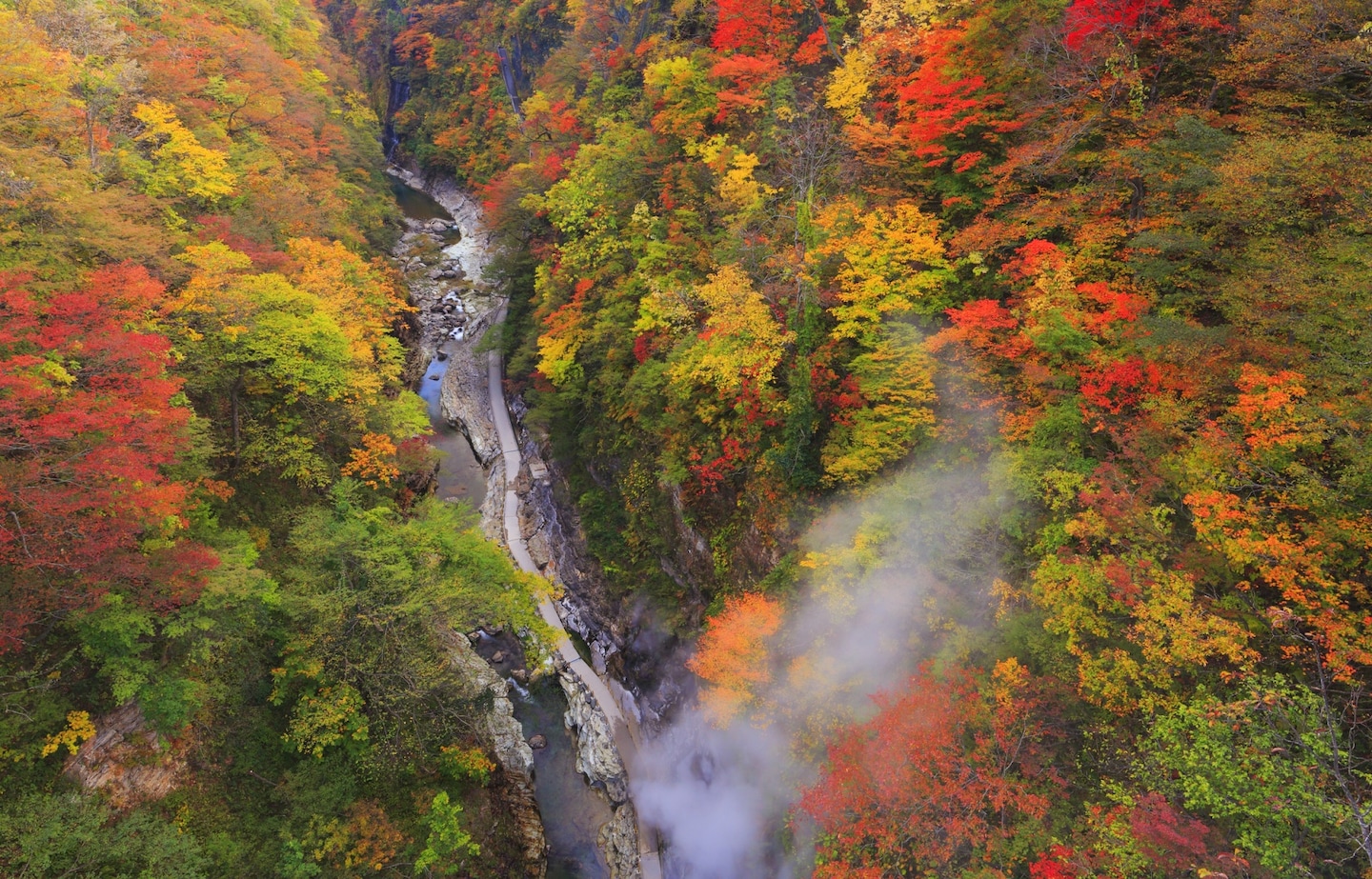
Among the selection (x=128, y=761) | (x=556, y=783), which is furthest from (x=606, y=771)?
(x=128, y=761)

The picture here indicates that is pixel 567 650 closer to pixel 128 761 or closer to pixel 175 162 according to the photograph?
pixel 128 761

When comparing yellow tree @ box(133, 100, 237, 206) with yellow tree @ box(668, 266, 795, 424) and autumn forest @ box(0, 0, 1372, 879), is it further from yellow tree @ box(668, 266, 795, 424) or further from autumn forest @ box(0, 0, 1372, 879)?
yellow tree @ box(668, 266, 795, 424)

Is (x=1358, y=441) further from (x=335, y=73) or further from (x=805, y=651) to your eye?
(x=335, y=73)

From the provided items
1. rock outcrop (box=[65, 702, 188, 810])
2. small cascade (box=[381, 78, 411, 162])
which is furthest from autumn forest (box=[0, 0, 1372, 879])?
small cascade (box=[381, 78, 411, 162])

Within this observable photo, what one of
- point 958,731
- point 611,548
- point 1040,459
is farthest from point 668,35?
point 958,731

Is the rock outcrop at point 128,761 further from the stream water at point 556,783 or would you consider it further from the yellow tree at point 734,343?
the yellow tree at point 734,343
